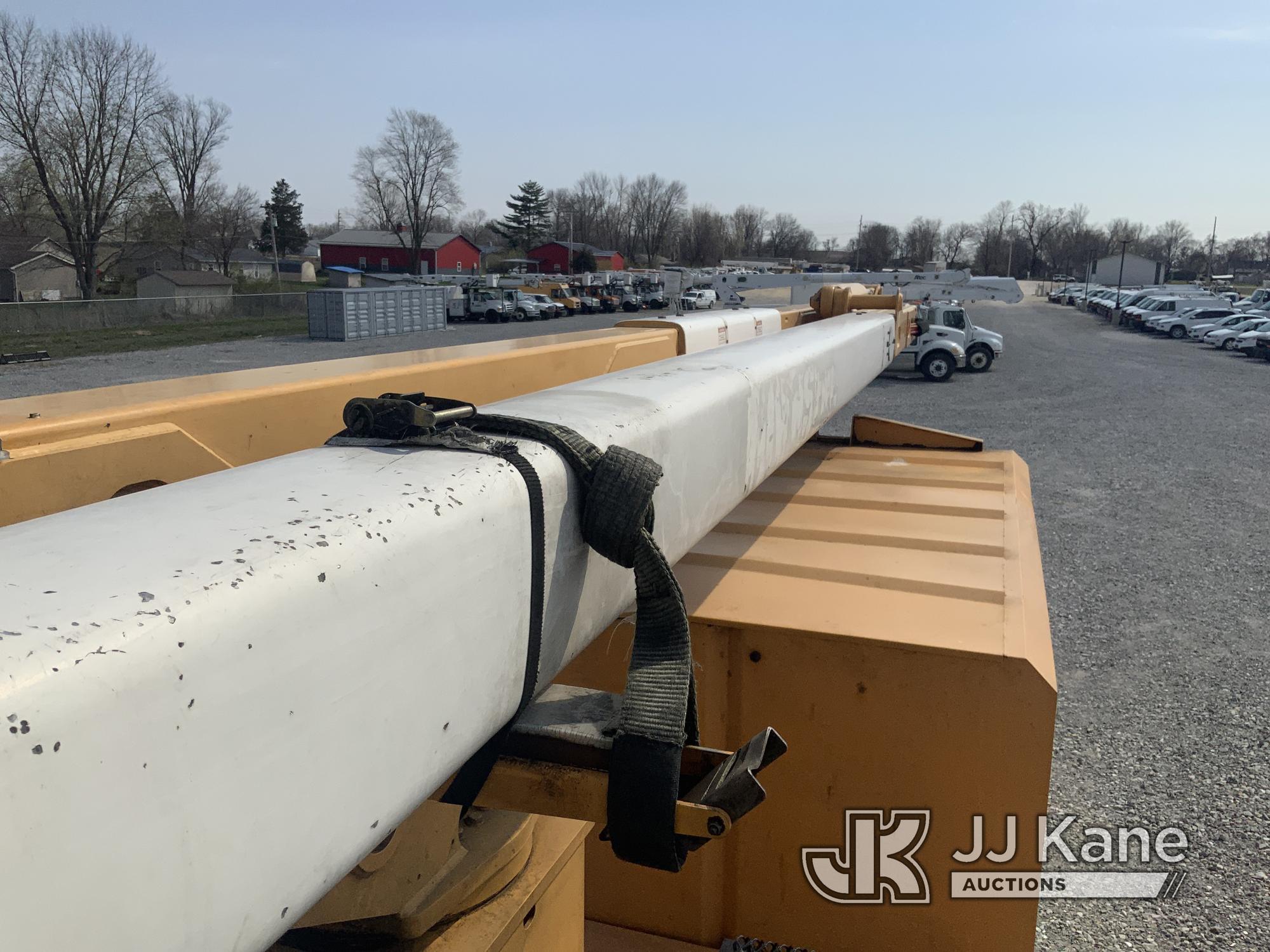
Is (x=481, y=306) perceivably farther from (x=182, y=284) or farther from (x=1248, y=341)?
(x=1248, y=341)

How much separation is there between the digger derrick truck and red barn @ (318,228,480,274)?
7308 centimetres

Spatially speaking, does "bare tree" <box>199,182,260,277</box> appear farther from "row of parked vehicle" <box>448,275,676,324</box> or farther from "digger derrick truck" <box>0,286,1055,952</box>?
"digger derrick truck" <box>0,286,1055,952</box>

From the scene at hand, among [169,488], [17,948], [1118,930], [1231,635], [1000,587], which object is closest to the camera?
[17,948]

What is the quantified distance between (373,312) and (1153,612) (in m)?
28.6

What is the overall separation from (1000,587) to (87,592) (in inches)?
108

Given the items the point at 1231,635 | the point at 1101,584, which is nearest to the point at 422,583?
the point at 1231,635

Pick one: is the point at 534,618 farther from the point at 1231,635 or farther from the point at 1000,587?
the point at 1231,635

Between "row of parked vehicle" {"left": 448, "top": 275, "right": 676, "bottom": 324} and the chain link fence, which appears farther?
"row of parked vehicle" {"left": 448, "top": 275, "right": 676, "bottom": 324}

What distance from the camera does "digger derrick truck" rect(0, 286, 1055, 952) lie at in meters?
0.63

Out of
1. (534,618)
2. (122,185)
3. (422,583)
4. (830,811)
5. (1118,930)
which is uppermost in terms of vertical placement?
(122,185)

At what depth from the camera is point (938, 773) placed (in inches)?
98.7

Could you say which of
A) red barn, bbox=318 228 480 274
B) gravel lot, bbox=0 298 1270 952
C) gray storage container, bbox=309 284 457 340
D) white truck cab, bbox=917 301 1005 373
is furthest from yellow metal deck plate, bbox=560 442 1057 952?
red barn, bbox=318 228 480 274

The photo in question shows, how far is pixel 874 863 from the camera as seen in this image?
2.63m

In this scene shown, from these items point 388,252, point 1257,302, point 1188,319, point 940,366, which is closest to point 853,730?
point 940,366
